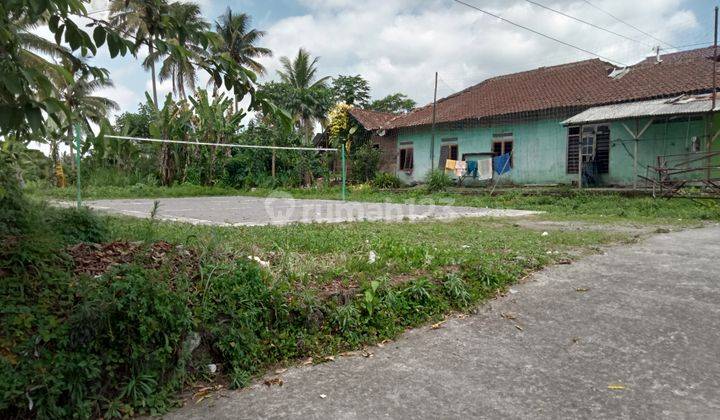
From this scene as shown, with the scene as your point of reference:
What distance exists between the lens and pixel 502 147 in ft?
62.5

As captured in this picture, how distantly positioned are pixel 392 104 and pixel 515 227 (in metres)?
31.2

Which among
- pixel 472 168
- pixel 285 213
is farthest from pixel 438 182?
pixel 285 213

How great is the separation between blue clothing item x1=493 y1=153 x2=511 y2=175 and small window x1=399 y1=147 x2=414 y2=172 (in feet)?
15.7

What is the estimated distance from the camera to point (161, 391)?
2.41m

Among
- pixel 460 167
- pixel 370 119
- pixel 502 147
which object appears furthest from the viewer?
pixel 370 119

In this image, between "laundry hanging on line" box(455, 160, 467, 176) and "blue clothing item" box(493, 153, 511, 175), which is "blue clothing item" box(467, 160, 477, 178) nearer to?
"laundry hanging on line" box(455, 160, 467, 176)

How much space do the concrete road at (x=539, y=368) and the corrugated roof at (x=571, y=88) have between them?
43.8 feet

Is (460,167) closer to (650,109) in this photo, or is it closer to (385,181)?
(385,181)

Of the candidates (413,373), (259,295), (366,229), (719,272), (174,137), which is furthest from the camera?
(174,137)

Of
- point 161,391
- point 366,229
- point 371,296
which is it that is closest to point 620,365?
point 371,296

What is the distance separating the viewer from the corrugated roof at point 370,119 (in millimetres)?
23125

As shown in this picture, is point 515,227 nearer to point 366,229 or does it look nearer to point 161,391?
point 366,229

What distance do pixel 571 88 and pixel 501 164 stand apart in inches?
149

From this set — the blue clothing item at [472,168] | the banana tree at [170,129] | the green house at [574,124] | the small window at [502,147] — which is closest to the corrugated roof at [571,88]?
the green house at [574,124]
